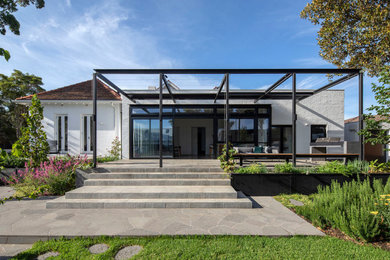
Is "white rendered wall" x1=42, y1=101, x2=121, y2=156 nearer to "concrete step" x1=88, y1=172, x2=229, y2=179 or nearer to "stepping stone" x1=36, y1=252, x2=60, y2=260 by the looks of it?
"concrete step" x1=88, y1=172, x2=229, y2=179

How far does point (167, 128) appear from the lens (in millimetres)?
9289

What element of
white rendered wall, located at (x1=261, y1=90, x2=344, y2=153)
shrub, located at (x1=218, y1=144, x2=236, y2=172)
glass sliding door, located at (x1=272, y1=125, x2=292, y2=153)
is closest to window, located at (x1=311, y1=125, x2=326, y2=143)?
white rendered wall, located at (x1=261, y1=90, x2=344, y2=153)

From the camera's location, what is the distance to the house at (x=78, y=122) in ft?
30.6

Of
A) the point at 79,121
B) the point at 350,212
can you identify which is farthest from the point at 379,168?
the point at 79,121

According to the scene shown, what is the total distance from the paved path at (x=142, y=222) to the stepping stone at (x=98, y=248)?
0.26 meters

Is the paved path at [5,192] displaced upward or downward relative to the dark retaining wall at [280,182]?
downward

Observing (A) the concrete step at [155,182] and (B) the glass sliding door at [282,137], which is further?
(B) the glass sliding door at [282,137]

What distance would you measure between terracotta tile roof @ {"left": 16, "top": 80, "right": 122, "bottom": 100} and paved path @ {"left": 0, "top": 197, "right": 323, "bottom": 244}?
6619 mm

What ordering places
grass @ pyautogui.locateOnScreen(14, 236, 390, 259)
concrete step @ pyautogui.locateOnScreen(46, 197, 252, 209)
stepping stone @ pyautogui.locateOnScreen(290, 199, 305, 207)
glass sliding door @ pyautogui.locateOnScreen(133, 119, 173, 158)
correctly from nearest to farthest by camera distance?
grass @ pyautogui.locateOnScreen(14, 236, 390, 259)
concrete step @ pyautogui.locateOnScreen(46, 197, 252, 209)
stepping stone @ pyautogui.locateOnScreen(290, 199, 305, 207)
glass sliding door @ pyautogui.locateOnScreen(133, 119, 173, 158)

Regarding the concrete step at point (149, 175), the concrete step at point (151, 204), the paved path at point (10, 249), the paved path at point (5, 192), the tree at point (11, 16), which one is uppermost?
the tree at point (11, 16)

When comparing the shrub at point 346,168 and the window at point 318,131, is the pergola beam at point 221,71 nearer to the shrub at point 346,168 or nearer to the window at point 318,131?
the shrub at point 346,168

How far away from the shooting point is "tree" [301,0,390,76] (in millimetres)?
5980

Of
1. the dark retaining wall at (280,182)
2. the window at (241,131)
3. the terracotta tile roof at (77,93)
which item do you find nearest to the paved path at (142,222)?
the dark retaining wall at (280,182)

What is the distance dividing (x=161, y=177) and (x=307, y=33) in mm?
8414
